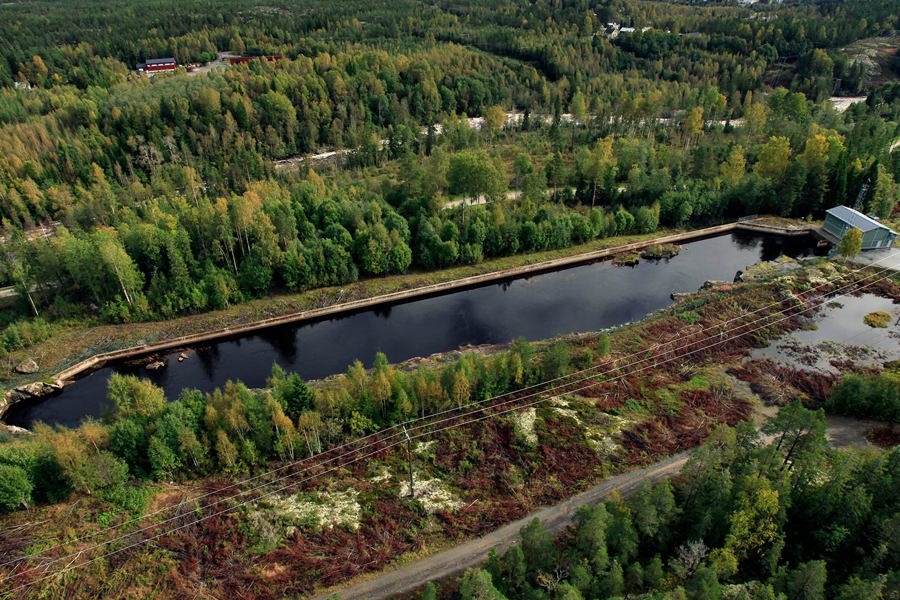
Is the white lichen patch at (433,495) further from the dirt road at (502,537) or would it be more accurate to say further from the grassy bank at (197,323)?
the grassy bank at (197,323)

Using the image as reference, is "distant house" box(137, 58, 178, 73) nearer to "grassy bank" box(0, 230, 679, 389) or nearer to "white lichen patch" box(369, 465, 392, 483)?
"grassy bank" box(0, 230, 679, 389)

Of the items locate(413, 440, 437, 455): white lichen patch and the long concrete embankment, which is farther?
the long concrete embankment

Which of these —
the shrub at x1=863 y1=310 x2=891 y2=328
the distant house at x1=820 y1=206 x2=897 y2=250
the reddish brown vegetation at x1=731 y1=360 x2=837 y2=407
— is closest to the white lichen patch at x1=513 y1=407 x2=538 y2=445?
the reddish brown vegetation at x1=731 y1=360 x2=837 y2=407

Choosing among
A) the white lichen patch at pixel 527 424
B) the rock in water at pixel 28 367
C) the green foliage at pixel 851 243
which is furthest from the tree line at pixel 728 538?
the rock in water at pixel 28 367

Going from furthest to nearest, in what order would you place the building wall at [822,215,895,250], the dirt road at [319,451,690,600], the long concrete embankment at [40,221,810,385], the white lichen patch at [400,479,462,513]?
1. the building wall at [822,215,895,250]
2. the long concrete embankment at [40,221,810,385]
3. the white lichen patch at [400,479,462,513]
4. the dirt road at [319,451,690,600]

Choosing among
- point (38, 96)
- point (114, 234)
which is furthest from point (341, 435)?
point (38, 96)

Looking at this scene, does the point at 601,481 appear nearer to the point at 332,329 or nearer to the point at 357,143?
the point at 332,329
